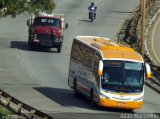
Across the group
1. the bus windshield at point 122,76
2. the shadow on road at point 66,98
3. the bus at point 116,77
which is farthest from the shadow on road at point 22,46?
the bus windshield at point 122,76

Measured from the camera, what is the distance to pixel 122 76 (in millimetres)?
32938

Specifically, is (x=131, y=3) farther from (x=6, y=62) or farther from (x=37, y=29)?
(x=6, y=62)

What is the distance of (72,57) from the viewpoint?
37906mm

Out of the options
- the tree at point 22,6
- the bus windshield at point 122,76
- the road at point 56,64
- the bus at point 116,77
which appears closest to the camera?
the tree at point 22,6

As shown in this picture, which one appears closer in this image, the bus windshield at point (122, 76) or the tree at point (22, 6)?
the tree at point (22, 6)

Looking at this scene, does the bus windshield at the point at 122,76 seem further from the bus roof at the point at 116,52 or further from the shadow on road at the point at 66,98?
the shadow on road at the point at 66,98

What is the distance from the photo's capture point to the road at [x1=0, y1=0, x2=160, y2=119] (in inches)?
1324

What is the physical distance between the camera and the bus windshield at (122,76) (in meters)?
32.7

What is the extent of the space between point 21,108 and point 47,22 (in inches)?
1048

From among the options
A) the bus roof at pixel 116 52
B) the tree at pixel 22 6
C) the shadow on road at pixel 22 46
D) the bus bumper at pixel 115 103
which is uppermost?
the tree at pixel 22 6

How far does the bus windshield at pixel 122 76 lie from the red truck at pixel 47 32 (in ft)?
73.1

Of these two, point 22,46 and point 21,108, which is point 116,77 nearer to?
point 21,108

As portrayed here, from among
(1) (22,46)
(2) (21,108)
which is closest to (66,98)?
(2) (21,108)

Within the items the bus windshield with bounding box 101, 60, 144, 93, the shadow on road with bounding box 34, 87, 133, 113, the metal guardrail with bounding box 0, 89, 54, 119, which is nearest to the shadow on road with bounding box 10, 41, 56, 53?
the shadow on road with bounding box 34, 87, 133, 113
